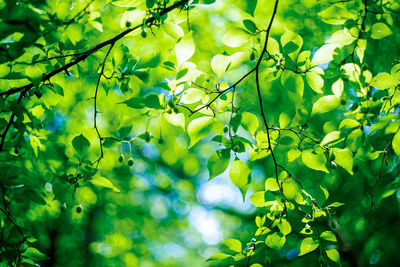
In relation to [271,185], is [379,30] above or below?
above

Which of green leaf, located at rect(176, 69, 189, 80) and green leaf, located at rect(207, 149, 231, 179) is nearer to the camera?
green leaf, located at rect(176, 69, 189, 80)

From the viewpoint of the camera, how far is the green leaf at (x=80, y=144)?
1.41 meters

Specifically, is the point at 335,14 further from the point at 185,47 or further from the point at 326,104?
the point at 185,47

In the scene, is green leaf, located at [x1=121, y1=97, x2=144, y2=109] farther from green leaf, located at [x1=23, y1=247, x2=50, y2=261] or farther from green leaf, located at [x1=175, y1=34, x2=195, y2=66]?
green leaf, located at [x1=23, y1=247, x2=50, y2=261]

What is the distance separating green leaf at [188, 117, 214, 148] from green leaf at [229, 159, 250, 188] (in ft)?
0.74

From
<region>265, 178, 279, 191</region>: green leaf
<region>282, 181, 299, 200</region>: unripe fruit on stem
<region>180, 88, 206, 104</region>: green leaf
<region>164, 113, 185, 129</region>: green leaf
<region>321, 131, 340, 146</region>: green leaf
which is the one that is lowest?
<region>282, 181, 299, 200</region>: unripe fruit on stem

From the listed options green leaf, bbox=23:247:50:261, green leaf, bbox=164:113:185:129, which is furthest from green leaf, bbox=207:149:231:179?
green leaf, bbox=23:247:50:261

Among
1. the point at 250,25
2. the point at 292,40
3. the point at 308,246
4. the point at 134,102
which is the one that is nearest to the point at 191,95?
the point at 134,102

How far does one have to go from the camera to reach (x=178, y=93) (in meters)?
1.31

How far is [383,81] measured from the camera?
1429 mm

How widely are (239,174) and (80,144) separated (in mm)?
858

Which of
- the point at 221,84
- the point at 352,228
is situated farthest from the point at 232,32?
the point at 352,228

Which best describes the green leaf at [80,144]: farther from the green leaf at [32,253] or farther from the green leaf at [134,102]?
the green leaf at [32,253]

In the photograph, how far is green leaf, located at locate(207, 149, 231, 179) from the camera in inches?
52.4
